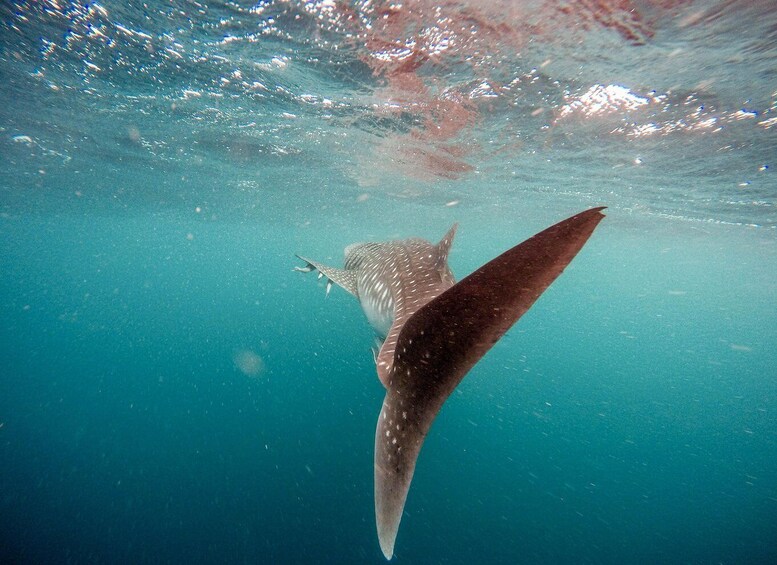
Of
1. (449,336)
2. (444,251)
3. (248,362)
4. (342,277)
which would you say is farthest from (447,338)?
(248,362)

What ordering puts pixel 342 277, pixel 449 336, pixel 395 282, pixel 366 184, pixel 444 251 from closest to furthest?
pixel 449 336
pixel 444 251
pixel 395 282
pixel 342 277
pixel 366 184

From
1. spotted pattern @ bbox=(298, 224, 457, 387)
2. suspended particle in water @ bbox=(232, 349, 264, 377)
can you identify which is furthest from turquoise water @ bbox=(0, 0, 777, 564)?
spotted pattern @ bbox=(298, 224, 457, 387)

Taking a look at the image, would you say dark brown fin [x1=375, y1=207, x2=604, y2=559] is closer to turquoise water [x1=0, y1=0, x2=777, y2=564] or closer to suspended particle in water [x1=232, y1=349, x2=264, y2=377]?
turquoise water [x1=0, y1=0, x2=777, y2=564]

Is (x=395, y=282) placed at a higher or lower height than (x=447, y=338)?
lower

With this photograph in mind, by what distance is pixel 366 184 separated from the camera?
950 inches

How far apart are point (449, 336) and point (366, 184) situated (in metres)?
24.1

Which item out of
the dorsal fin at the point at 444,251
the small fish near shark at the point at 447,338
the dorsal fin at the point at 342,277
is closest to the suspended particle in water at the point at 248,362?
the dorsal fin at the point at 342,277

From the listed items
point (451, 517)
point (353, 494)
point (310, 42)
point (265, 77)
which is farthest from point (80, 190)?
point (451, 517)

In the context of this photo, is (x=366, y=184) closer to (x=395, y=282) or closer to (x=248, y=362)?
(x=248, y=362)

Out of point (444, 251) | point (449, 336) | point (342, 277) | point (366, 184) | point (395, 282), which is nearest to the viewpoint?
point (449, 336)

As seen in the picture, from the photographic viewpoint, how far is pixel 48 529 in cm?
866

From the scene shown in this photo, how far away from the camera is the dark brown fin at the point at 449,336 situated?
3.68 ft

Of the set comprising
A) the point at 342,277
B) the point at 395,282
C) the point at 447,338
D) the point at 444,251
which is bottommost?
the point at 342,277

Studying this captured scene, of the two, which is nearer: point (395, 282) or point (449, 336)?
point (449, 336)
